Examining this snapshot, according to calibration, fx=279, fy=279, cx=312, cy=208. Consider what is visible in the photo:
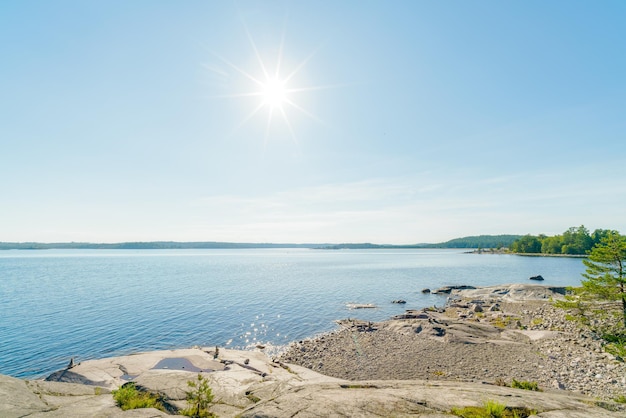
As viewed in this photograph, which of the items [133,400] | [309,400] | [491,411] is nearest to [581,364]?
[491,411]

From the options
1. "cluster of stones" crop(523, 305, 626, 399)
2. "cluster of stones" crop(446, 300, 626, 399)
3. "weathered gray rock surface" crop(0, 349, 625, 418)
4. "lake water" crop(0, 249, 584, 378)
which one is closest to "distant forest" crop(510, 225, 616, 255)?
"lake water" crop(0, 249, 584, 378)

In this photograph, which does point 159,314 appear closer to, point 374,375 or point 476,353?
point 374,375

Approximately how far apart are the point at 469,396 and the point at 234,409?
29.5 feet

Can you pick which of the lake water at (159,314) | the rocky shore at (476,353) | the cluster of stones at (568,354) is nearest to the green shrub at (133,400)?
the rocky shore at (476,353)

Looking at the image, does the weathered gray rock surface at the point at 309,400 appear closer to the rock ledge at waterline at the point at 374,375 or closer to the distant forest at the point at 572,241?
the rock ledge at waterline at the point at 374,375

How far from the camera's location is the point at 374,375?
22.0m

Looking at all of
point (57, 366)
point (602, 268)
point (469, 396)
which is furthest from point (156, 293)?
point (602, 268)

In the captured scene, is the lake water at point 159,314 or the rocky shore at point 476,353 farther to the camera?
the lake water at point 159,314

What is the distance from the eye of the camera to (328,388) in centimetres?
1104

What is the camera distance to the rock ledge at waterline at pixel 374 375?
30.1 ft

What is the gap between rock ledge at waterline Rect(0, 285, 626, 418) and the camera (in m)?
9.19

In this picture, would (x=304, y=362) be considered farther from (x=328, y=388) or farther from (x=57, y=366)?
(x=57, y=366)

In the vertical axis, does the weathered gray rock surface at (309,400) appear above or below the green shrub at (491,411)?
below

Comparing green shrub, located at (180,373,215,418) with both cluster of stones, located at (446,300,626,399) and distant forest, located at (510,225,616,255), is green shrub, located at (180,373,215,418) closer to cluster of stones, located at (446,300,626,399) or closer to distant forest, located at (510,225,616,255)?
cluster of stones, located at (446,300,626,399)
